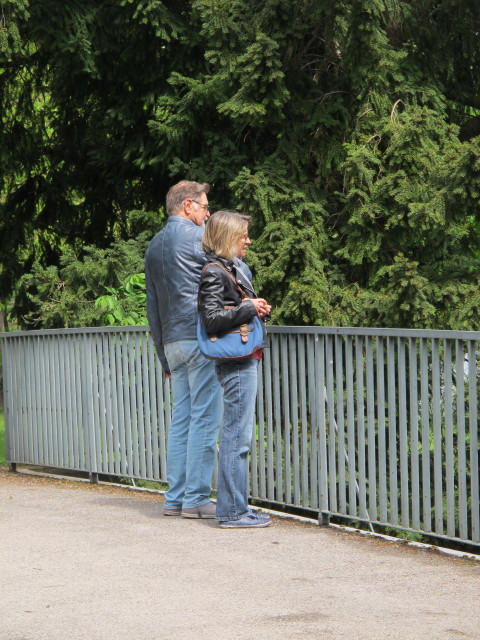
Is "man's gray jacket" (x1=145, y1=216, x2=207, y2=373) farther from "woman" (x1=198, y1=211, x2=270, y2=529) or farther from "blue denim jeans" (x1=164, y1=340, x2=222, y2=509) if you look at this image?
"woman" (x1=198, y1=211, x2=270, y2=529)

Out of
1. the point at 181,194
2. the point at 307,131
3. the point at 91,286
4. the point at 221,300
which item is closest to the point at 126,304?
the point at 91,286

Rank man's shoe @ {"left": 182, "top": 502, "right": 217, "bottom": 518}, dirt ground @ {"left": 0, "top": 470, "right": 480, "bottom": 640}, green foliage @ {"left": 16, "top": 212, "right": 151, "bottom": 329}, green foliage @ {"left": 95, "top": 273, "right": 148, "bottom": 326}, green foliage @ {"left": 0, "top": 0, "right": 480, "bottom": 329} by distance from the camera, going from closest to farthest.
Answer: dirt ground @ {"left": 0, "top": 470, "right": 480, "bottom": 640}, man's shoe @ {"left": 182, "top": 502, "right": 217, "bottom": 518}, green foliage @ {"left": 0, "top": 0, "right": 480, "bottom": 329}, green foliage @ {"left": 95, "top": 273, "right": 148, "bottom": 326}, green foliage @ {"left": 16, "top": 212, "right": 151, "bottom": 329}

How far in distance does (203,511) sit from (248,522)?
399 millimetres

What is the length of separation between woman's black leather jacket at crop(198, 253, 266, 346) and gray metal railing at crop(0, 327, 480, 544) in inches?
23.1

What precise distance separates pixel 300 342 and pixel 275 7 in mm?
4510

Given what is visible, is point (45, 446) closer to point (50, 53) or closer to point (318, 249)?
point (318, 249)

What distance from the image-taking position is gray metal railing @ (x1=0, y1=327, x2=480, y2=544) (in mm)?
5766

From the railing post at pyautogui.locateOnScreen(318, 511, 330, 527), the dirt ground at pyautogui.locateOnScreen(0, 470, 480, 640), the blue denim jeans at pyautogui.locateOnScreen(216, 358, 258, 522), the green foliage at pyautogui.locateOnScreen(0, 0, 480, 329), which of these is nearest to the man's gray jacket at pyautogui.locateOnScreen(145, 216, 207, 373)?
the blue denim jeans at pyautogui.locateOnScreen(216, 358, 258, 522)

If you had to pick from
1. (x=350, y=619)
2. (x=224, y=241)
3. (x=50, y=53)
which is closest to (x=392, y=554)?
(x=350, y=619)

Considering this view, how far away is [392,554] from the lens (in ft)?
19.4

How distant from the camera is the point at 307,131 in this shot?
35.9 ft

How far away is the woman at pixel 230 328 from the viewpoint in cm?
627

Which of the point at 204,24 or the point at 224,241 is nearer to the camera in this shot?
the point at 224,241

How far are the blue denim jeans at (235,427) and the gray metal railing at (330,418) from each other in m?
0.47
